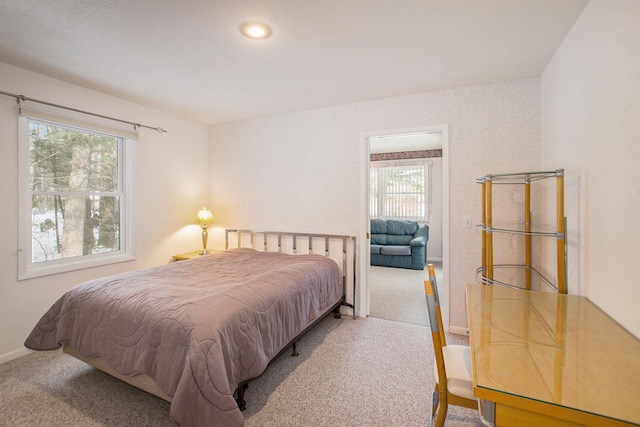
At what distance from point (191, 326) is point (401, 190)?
625 centimetres

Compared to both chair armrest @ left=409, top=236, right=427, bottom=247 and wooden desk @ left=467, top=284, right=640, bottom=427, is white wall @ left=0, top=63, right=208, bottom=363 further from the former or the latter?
chair armrest @ left=409, top=236, right=427, bottom=247

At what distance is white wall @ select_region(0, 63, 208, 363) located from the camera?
8.02ft


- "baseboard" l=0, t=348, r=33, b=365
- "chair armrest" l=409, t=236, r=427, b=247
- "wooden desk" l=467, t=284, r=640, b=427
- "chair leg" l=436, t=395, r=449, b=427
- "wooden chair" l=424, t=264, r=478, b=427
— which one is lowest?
"baseboard" l=0, t=348, r=33, b=365

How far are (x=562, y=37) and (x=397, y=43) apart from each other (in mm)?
1130

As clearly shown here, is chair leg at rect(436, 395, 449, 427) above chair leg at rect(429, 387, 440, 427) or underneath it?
above

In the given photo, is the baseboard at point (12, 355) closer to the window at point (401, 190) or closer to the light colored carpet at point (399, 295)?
the light colored carpet at point (399, 295)

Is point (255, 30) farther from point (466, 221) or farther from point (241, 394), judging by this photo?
point (466, 221)

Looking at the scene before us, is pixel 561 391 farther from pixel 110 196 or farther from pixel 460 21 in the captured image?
pixel 110 196

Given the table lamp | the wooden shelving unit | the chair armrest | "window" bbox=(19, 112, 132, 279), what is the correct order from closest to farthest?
the wooden shelving unit, "window" bbox=(19, 112, 132, 279), the table lamp, the chair armrest

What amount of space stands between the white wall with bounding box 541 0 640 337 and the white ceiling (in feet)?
1.05

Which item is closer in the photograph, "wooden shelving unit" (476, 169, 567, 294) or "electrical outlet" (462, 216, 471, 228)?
"wooden shelving unit" (476, 169, 567, 294)

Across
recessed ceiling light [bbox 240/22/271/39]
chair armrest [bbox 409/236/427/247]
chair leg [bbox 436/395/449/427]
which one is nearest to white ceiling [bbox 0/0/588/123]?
recessed ceiling light [bbox 240/22/271/39]

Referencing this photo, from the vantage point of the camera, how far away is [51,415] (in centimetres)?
181

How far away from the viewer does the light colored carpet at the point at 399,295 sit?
11.2ft
